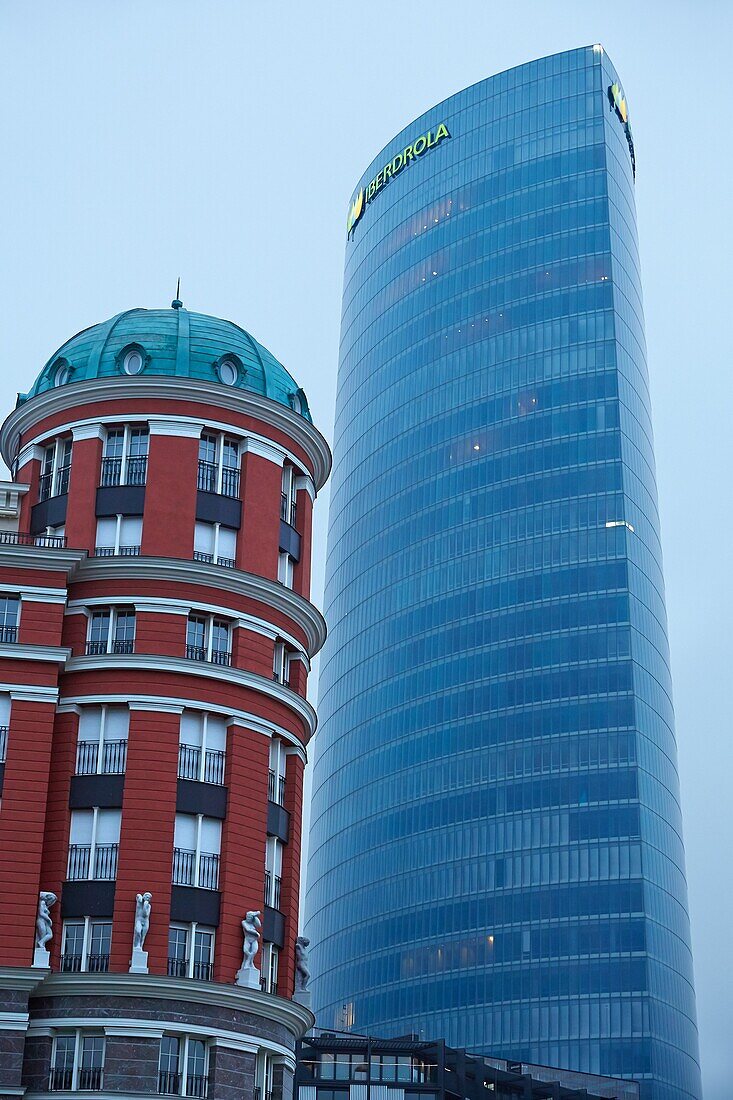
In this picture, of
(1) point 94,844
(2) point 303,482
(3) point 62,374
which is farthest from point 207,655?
(3) point 62,374

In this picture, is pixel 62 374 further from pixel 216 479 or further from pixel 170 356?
pixel 216 479

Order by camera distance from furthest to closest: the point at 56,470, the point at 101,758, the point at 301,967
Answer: the point at 56,470 < the point at 301,967 < the point at 101,758

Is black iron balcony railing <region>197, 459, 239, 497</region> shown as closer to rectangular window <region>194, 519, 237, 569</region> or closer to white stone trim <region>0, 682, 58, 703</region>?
rectangular window <region>194, 519, 237, 569</region>

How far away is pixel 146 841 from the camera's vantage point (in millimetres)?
70562

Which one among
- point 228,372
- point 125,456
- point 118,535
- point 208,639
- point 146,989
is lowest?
point 146,989

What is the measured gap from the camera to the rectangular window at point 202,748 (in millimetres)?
73175

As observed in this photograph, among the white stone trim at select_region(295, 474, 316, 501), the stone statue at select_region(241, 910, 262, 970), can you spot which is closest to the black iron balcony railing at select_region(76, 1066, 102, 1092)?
the stone statue at select_region(241, 910, 262, 970)

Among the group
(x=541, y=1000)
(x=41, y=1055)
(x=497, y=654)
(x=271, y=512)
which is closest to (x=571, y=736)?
(x=497, y=654)

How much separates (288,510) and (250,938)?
2309 centimetres

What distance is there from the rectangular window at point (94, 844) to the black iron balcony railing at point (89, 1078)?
324 inches

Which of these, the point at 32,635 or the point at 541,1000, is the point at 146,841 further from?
the point at 541,1000

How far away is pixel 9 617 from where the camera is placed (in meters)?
73.9

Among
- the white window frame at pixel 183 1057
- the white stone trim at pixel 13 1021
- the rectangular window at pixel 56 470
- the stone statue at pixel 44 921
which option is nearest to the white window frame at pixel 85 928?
the stone statue at pixel 44 921

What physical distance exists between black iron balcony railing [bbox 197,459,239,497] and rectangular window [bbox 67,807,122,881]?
17.3 metres
